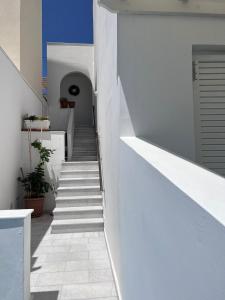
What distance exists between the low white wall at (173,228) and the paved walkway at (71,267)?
1.27 meters

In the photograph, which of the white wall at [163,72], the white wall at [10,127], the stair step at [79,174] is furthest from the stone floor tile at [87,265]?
the stair step at [79,174]

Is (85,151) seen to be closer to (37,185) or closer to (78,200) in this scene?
(37,185)

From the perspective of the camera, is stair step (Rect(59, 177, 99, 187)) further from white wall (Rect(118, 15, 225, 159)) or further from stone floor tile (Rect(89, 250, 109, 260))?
white wall (Rect(118, 15, 225, 159))

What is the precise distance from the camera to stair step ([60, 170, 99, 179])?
6980 mm

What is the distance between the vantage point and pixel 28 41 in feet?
30.8

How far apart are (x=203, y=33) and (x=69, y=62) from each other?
10118 mm

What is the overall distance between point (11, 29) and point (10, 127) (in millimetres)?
3819

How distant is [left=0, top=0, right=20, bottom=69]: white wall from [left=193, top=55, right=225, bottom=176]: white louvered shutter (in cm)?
680

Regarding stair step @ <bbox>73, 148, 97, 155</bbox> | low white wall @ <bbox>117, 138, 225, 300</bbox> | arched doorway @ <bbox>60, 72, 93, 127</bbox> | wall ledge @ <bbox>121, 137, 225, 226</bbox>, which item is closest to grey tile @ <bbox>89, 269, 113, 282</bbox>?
low white wall @ <bbox>117, 138, 225, 300</bbox>

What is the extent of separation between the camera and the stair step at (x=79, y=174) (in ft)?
22.9

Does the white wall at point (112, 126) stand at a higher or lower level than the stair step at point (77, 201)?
higher

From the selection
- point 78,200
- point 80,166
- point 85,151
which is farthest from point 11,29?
point 78,200

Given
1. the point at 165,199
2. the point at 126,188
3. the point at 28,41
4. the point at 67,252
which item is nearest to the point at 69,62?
the point at 28,41

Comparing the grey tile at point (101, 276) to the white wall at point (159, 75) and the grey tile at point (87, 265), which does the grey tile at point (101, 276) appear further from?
the white wall at point (159, 75)
